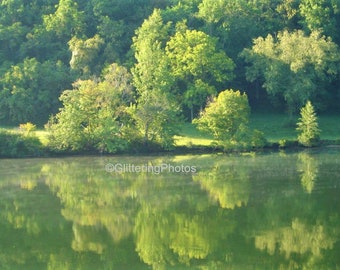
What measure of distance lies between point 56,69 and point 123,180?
24562 mm

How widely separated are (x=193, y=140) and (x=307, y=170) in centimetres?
1306

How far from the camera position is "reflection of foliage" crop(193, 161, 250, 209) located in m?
31.8

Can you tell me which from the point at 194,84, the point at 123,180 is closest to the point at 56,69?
the point at 194,84

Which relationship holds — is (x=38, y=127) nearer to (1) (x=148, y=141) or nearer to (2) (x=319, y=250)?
(1) (x=148, y=141)

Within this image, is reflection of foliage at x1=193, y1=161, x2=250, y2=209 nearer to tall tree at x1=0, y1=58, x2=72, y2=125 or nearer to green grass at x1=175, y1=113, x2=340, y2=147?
green grass at x1=175, y1=113, x2=340, y2=147

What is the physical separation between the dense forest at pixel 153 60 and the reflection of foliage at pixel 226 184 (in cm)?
987

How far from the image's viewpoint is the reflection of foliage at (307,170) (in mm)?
34794

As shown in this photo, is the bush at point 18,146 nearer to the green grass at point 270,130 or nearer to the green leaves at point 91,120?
the green grass at point 270,130

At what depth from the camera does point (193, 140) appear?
5044 cm

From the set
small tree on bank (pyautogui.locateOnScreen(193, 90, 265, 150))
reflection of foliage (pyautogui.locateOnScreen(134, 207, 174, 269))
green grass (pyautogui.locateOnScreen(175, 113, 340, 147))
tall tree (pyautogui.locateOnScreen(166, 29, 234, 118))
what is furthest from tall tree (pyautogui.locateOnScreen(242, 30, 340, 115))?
reflection of foliage (pyautogui.locateOnScreen(134, 207, 174, 269))

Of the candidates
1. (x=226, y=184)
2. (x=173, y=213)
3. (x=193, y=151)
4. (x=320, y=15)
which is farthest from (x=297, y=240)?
(x=320, y=15)

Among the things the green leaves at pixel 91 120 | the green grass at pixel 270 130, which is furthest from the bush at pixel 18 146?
the green leaves at pixel 91 120

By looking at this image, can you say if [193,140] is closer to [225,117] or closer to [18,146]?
[225,117]

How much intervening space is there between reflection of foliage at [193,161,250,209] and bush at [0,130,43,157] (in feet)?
45.8
